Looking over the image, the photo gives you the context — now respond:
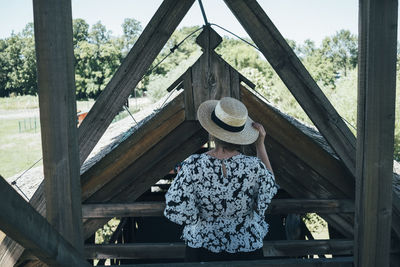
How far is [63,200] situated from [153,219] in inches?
212

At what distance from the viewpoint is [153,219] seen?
23.8 feet

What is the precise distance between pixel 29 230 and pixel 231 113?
51.4 inches

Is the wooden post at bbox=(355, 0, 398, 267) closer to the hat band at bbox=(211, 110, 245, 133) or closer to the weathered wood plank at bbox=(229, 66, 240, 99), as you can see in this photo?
the hat band at bbox=(211, 110, 245, 133)

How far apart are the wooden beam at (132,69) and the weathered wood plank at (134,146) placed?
1.83 feet

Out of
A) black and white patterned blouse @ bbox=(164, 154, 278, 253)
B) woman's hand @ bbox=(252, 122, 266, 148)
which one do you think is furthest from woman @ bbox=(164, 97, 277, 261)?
woman's hand @ bbox=(252, 122, 266, 148)

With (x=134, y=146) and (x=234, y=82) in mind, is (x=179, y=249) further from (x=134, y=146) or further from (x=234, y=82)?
(x=234, y=82)

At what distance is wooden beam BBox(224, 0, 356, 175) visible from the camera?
8.00 ft

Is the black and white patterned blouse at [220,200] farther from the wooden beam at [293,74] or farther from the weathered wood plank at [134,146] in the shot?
Answer: the weathered wood plank at [134,146]

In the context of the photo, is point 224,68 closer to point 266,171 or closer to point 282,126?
point 282,126

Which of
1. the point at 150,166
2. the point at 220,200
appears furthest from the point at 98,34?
the point at 220,200

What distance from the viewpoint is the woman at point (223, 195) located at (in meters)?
2.26

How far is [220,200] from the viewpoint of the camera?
7.47ft

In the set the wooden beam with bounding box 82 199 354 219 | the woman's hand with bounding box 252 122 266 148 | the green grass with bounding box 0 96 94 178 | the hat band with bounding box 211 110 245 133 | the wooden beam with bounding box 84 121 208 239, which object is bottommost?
the green grass with bounding box 0 96 94 178

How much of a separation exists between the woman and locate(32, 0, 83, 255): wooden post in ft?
1.80
